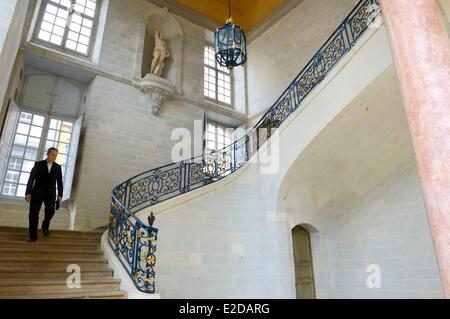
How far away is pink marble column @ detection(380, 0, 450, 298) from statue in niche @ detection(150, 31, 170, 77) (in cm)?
722

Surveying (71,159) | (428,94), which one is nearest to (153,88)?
Result: (71,159)

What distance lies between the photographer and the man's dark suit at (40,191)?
4148 millimetres

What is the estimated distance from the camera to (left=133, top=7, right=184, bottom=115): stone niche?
26.9ft

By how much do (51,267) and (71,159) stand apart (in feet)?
11.4

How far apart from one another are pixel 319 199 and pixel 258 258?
1873mm

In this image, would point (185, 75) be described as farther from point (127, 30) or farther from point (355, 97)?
point (355, 97)

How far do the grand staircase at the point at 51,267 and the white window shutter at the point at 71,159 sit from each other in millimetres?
1998

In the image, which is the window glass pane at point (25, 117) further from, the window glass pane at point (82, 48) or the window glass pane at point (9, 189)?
the window glass pane at point (82, 48)

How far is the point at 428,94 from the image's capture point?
1901mm

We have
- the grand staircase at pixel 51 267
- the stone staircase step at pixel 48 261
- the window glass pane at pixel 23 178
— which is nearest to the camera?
the grand staircase at pixel 51 267

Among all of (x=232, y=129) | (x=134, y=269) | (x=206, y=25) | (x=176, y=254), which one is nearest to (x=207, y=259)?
(x=176, y=254)

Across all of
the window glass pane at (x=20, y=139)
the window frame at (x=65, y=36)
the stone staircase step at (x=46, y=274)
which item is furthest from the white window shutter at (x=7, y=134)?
the stone staircase step at (x=46, y=274)
